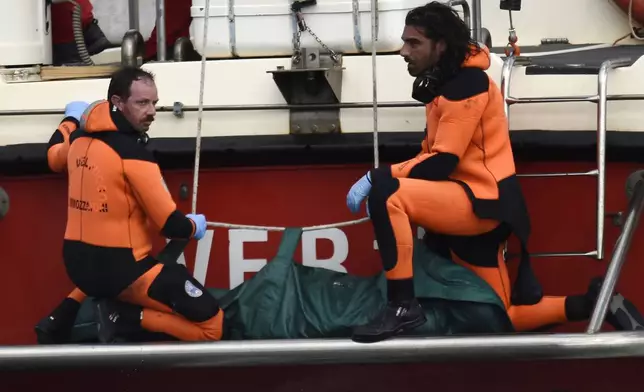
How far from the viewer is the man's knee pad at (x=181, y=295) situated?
3.19 meters

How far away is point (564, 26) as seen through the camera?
4504 mm

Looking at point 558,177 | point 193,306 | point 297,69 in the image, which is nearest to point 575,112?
point 558,177

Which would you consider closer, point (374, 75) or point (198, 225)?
point (198, 225)

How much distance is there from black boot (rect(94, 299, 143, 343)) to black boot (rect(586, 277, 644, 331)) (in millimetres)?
1389

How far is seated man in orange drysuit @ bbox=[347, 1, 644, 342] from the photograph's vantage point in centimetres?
307

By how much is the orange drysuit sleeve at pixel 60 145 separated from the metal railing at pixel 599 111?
4.61 ft

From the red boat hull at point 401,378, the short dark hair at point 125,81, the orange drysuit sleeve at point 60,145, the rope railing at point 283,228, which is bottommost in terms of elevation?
the red boat hull at point 401,378

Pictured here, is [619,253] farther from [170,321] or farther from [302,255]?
Result: [170,321]

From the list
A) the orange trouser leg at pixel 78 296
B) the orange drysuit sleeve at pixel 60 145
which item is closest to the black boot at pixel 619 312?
the orange trouser leg at pixel 78 296

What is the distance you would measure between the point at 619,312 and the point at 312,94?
1.19m

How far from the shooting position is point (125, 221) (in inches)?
125

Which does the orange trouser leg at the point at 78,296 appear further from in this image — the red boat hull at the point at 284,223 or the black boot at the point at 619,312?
the black boot at the point at 619,312

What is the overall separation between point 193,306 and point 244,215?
45cm

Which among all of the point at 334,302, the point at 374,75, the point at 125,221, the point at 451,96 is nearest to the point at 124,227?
the point at 125,221
